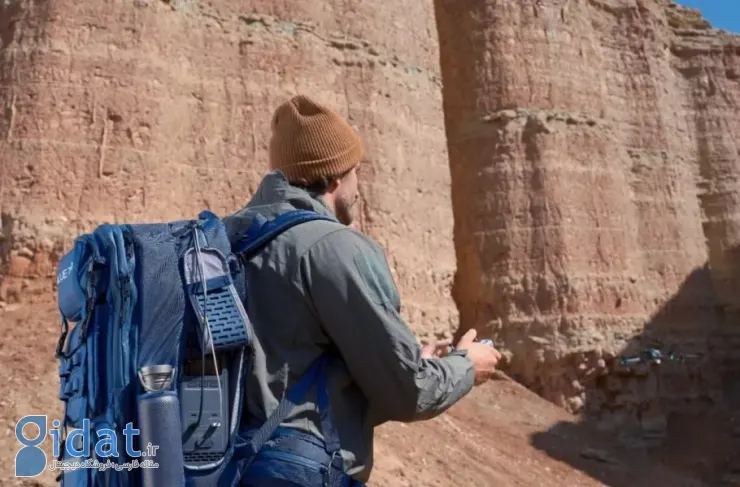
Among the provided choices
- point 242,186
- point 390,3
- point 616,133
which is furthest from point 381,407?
point 616,133

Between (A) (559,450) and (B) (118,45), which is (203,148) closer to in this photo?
(B) (118,45)

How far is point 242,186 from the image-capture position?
1041 cm

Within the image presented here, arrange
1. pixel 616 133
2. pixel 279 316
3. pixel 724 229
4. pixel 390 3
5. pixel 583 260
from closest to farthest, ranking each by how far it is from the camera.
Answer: pixel 279 316, pixel 390 3, pixel 583 260, pixel 616 133, pixel 724 229

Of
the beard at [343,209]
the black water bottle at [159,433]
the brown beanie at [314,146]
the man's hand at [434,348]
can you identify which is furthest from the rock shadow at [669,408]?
the black water bottle at [159,433]

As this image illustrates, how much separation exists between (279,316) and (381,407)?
1.08 ft

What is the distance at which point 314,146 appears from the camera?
2.21 m

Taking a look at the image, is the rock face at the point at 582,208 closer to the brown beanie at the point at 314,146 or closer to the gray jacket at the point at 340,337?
the brown beanie at the point at 314,146

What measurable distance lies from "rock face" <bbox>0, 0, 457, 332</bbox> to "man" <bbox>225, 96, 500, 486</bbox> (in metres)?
7.05

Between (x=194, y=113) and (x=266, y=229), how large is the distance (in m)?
8.78

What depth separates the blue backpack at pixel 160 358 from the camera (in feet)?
5.92

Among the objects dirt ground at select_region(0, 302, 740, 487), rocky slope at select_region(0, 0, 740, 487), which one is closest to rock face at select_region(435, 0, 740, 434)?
rocky slope at select_region(0, 0, 740, 487)

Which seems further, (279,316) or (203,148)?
(203,148)

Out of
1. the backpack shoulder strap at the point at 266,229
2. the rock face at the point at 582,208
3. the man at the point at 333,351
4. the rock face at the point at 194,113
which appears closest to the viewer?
the man at the point at 333,351

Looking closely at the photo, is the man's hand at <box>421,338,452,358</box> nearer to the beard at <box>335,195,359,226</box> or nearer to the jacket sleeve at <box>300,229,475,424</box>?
the jacket sleeve at <box>300,229,475,424</box>
